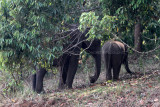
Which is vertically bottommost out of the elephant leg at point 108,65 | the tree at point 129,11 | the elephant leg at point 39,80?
the elephant leg at point 39,80

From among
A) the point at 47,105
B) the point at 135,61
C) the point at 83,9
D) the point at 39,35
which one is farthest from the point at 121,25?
the point at 135,61

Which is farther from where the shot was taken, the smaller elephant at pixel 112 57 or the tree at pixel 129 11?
the smaller elephant at pixel 112 57

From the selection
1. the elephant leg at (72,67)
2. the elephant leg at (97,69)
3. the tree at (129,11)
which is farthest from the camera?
the elephant leg at (97,69)

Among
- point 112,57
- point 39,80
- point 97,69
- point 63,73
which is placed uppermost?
point 112,57

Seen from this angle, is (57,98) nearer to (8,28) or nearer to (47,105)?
(47,105)

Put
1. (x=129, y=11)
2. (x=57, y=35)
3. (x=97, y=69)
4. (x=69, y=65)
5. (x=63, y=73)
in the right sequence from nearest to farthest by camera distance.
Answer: (x=129, y=11) → (x=57, y=35) → (x=69, y=65) → (x=97, y=69) → (x=63, y=73)

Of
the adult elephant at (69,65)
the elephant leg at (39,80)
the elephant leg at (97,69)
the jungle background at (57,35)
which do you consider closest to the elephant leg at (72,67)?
the adult elephant at (69,65)

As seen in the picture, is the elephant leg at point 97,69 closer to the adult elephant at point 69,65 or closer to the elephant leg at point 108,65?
the adult elephant at point 69,65

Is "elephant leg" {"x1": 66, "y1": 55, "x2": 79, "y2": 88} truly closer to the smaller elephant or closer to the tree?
the smaller elephant

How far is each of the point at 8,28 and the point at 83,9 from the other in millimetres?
2523

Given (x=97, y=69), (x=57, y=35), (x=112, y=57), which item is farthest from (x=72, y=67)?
(x=57, y=35)

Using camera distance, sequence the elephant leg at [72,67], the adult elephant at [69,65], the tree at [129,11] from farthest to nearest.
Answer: the elephant leg at [72,67]
the adult elephant at [69,65]
the tree at [129,11]

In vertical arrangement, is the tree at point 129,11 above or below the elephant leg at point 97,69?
above

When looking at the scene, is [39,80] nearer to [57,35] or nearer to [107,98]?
[57,35]
